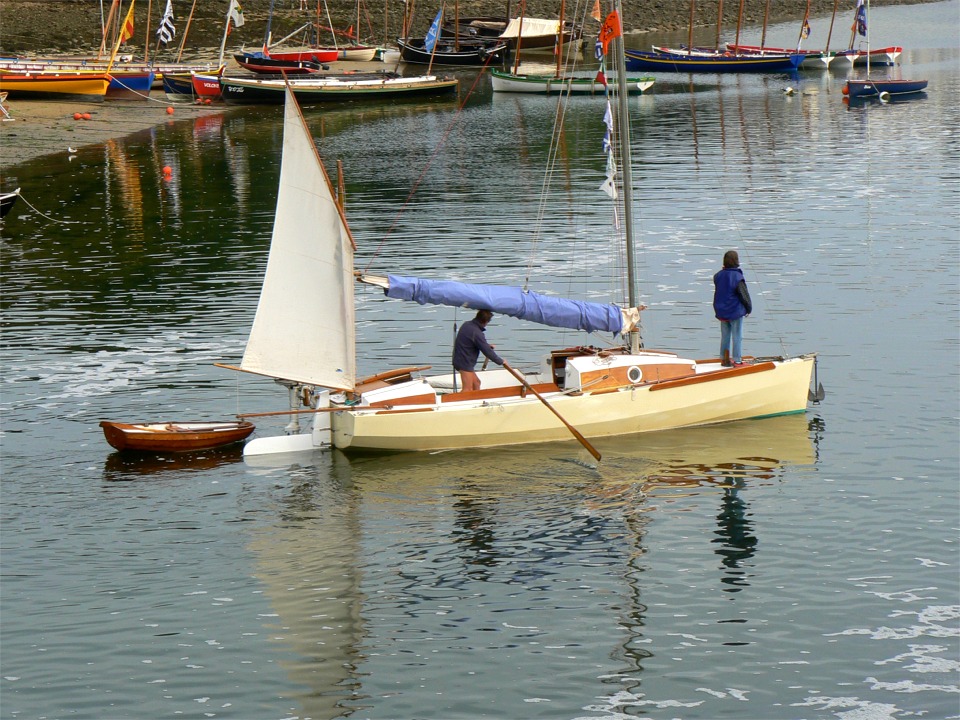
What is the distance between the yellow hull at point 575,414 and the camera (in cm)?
3084

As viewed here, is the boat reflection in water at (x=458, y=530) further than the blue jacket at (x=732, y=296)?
No

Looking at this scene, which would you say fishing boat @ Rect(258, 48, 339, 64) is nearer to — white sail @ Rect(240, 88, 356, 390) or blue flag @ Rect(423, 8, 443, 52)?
blue flag @ Rect(423, 8, 443, 52)

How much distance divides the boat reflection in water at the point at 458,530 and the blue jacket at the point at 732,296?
9.69 ft

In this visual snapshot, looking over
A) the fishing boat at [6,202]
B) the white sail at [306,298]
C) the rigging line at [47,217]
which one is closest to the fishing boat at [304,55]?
the rigging line at [47,217]

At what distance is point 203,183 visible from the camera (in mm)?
70000

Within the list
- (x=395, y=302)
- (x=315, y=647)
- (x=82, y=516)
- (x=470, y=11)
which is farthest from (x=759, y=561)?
(x=470, y=11)

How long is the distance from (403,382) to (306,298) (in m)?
3.40

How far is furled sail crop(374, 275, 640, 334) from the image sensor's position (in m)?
31.5

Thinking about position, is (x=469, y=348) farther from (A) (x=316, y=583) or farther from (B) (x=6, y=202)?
(B) (x=6, y=202)

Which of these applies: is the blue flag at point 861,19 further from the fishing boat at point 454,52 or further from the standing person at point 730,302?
the standing person at point 730,302

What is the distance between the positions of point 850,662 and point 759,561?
162 inches

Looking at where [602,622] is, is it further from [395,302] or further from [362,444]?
[395,302]

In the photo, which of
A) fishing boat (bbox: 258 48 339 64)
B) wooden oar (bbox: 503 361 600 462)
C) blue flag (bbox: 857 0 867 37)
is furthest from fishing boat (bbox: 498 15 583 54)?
wooden oar (bbox: 503 361 600 462)

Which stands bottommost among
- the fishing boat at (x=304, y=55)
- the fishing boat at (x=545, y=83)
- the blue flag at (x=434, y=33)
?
the fishing boat at (x=545, y=83)
